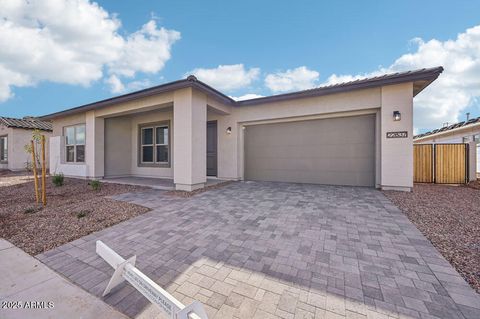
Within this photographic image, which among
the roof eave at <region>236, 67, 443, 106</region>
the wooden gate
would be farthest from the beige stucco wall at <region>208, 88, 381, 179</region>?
the wooden gate

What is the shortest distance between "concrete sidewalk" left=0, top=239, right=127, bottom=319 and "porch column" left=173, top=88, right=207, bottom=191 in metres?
4.07

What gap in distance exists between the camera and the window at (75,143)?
9211 millimetres

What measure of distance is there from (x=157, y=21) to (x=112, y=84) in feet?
25.4

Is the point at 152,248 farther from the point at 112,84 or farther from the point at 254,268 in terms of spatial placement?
the point at 112,84

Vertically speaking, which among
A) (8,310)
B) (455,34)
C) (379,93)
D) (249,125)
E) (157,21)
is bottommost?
(8,310)

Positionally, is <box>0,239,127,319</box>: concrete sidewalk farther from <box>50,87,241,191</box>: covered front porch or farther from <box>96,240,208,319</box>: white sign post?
<box>50,87,241,191</box>: covered front porch

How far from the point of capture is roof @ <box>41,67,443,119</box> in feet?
18.1

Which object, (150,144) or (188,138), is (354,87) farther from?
(150,144)

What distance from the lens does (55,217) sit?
391cm

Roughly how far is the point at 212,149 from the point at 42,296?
24.0 feet

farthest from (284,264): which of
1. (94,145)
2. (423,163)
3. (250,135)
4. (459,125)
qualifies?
(459,125)

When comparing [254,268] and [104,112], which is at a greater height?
[104,112]

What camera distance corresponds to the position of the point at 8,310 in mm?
1660

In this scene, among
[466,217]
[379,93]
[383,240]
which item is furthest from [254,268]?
[379,93]
